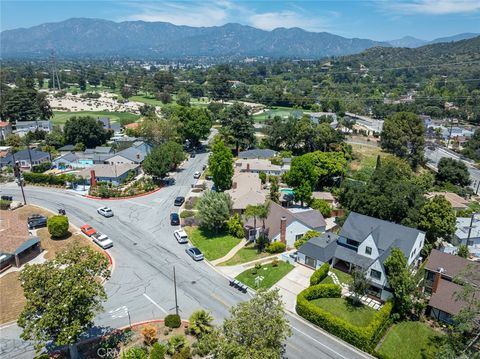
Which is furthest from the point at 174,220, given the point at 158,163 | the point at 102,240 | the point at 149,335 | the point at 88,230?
the point at 149,335

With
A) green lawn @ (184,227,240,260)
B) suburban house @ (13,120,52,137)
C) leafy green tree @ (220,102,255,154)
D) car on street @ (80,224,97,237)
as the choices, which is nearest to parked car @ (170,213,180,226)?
green lawn @ (184,227,240,260)

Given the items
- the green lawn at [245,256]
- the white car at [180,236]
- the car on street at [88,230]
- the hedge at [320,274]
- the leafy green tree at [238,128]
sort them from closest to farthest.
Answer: the hedge at [320,274]
the green lawn at [245,256]
the white car at [180,236]
the car on street at [88,230]
the leafy green tree at [238,128]

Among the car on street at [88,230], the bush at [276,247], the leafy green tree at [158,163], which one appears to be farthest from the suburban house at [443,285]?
the leafy green tree at [158,163]

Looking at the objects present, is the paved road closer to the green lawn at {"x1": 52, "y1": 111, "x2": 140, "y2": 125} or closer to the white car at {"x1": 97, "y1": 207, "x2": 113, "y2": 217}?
the white car at {"x1": 97, "y1": 207, "x2": 113, "y2": 217}

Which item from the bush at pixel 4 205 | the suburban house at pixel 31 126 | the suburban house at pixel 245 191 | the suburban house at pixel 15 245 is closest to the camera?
the suburban house at pixel 15 245

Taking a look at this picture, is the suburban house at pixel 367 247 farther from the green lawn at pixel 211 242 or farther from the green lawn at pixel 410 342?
the green lawn at pixel 211 242

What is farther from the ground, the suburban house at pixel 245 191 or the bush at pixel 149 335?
the suburban house at pixel 245 191
